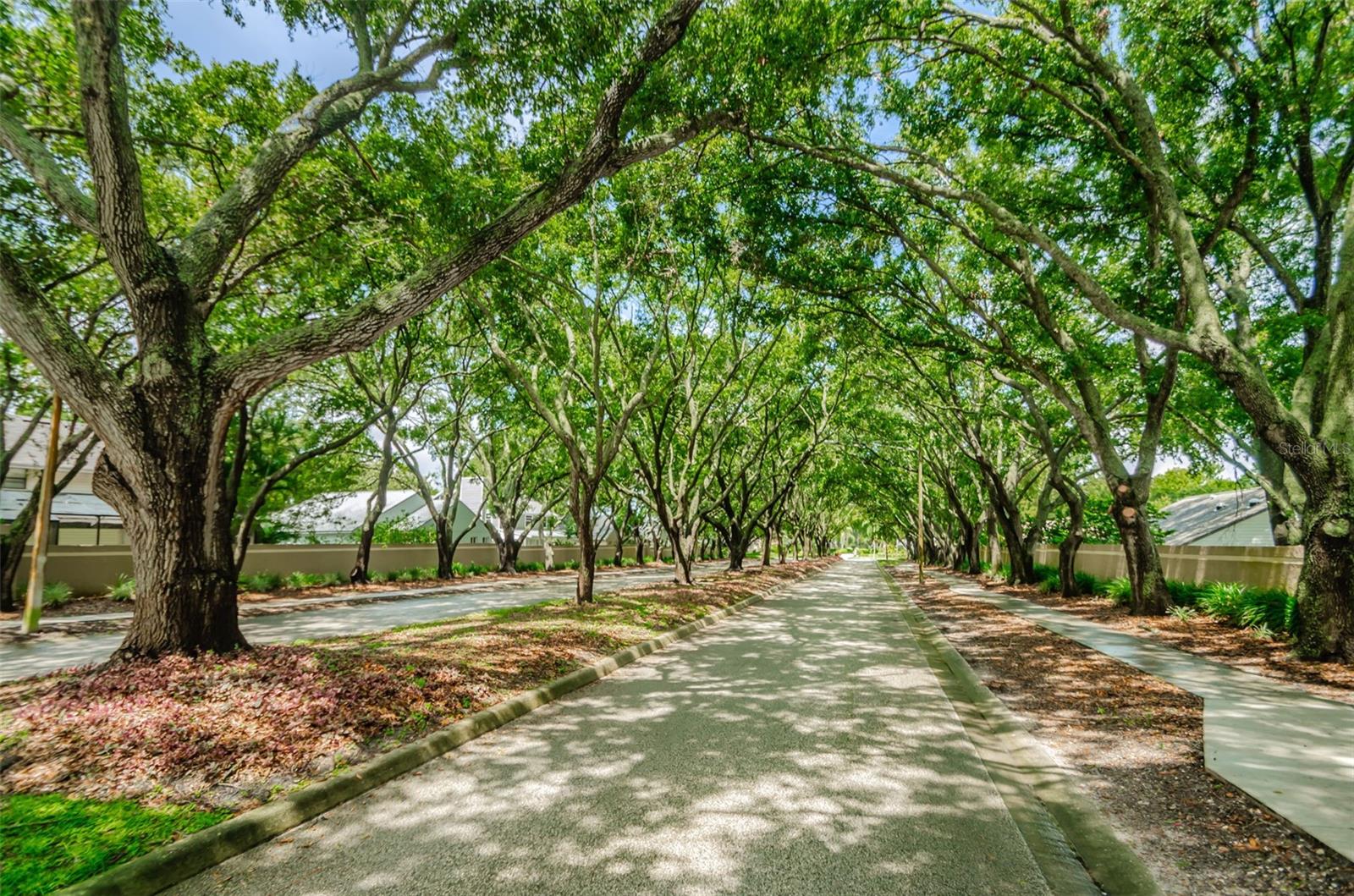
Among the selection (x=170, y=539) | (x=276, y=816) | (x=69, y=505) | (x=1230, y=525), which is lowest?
(x=276, y=816)

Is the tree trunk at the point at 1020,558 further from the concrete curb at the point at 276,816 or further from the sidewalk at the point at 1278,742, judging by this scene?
the concrete curb at the point at 276,816

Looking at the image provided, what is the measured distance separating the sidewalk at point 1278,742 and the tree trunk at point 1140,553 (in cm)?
495

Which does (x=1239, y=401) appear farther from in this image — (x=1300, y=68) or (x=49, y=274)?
(x=49, y=274)

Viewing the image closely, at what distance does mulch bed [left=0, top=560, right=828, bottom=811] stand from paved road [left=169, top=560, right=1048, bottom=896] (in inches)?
22.3

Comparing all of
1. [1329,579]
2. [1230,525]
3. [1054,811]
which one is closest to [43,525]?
[1054,811]

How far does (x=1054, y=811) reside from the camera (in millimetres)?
4168

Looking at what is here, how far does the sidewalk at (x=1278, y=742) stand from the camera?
150 inches

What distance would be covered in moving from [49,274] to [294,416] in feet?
42.8

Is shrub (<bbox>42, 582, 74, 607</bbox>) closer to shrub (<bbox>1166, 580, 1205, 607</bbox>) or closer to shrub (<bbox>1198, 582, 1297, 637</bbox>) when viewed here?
shrub (<bbox>1198, 582, 1297, 637</bbox>)

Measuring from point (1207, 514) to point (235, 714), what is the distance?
4084cm

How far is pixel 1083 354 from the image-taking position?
13.4 metres

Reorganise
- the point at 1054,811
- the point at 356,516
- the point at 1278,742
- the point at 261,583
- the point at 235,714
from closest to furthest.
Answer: the point at 1054,811 < the point at 235,714 < the point at 1278,742 < the point at 261,583 < the point at 356,516

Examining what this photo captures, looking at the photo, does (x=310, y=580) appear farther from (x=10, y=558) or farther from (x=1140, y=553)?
(x=1140, y=553)

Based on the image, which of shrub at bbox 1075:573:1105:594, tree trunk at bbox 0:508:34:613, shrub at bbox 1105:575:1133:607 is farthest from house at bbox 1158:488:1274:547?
tree trunk at bbox 0:508:34:613
